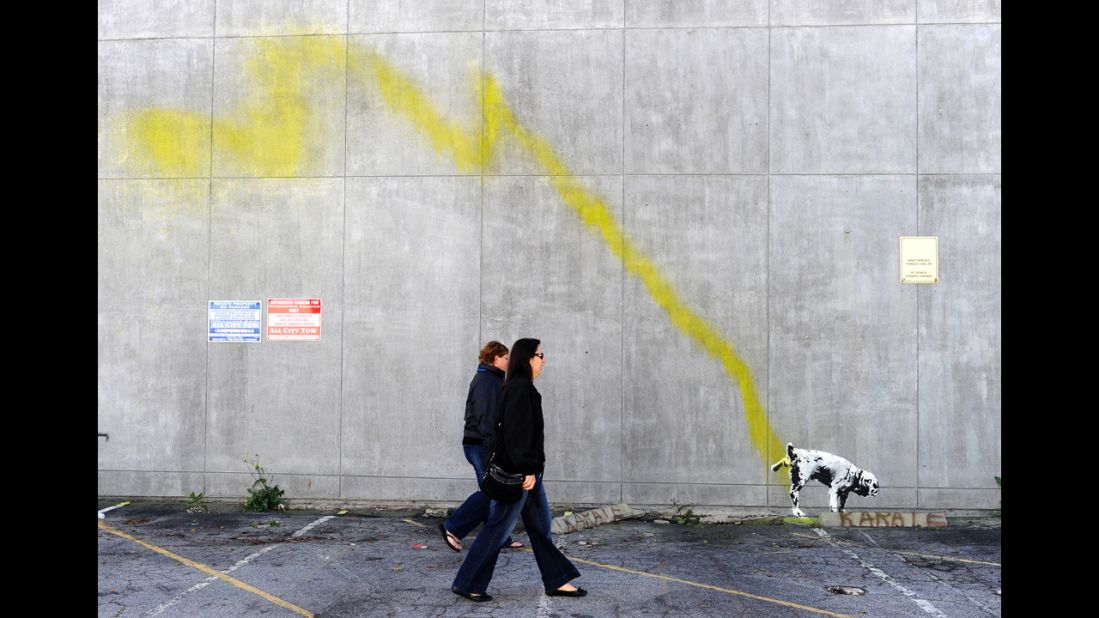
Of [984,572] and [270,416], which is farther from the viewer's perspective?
[270,416]

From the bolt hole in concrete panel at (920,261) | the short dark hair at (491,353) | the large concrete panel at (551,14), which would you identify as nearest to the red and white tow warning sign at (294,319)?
the short dark hair at (491,353)

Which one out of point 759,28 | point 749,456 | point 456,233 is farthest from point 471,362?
point 759,28

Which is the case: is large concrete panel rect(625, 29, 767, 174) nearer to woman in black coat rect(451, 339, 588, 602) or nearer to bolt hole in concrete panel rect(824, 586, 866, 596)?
woman in black coat rect(451, 339, 588, 602)

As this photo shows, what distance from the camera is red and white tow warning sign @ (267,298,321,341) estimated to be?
9.50 metres

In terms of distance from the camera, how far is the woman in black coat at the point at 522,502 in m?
5.65

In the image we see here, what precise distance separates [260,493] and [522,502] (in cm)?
472

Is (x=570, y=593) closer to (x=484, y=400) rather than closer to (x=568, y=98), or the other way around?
(x=484, y=400)

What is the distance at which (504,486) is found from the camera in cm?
564

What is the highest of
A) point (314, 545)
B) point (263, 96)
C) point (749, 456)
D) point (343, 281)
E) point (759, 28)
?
point (759, 28)

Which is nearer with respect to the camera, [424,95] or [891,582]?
[891,582]

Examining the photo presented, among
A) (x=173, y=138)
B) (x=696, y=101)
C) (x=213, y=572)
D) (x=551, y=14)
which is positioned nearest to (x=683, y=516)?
(x=696, y=101)

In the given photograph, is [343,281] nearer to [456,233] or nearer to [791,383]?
[456,233]

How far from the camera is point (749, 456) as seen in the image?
29.7ft
